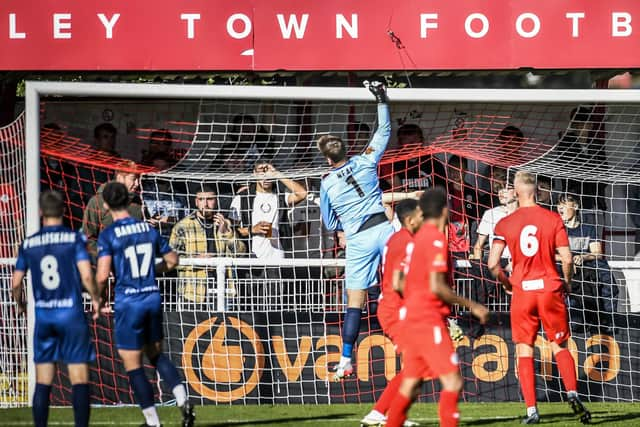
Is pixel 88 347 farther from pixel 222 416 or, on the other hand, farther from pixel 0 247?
pixel 0 247

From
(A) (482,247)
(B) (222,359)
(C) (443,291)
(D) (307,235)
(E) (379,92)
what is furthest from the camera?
(D) (307,235)

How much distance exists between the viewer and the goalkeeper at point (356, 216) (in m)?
10.6

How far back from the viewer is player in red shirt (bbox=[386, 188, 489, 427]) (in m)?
7.32

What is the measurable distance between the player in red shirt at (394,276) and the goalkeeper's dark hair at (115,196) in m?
2.00

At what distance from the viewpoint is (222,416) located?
1034cm

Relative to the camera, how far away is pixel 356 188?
10633mm

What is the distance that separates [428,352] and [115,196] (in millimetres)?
2728

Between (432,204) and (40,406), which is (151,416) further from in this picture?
(432,204)

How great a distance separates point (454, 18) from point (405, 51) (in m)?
0.64

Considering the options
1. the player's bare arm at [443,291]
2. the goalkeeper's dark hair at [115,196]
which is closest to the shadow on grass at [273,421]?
the goalkeeper's dark hair at [115,196]

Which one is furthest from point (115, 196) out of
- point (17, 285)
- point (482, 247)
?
point (482, 247)

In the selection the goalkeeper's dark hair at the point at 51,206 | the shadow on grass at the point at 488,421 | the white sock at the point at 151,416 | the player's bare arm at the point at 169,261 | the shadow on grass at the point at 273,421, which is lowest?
the shadow on grass at the point at 488,421

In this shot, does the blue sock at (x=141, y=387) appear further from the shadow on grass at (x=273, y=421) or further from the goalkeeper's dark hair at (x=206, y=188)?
the goalkeeper's dark hair at (x=206, y=188)

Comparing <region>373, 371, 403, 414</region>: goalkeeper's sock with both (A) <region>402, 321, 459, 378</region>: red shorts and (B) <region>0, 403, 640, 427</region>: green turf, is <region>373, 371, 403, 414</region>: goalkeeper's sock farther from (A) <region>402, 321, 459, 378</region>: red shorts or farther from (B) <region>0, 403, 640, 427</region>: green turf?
(A) <region>402, 321, 459, 378</region>: red shorts
